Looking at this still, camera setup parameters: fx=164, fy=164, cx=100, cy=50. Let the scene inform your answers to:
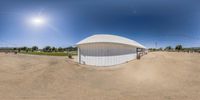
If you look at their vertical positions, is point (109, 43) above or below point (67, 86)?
above

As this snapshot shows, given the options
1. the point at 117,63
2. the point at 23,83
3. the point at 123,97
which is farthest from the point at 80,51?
the point at 123,97

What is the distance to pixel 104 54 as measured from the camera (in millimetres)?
24344

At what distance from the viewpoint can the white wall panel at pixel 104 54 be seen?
955 inches

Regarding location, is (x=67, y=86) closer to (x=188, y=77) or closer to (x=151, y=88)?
(x=151, y=88)

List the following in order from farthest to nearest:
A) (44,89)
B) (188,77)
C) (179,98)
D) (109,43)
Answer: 1. (109,43)
2. (188,77)
3. (44,89)
4. (179,98)

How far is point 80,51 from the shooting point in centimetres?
2811

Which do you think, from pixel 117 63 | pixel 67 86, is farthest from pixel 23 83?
pixel 117 63

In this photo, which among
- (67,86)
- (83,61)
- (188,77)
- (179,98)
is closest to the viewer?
(179,98)

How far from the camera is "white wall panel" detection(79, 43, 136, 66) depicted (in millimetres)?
24266

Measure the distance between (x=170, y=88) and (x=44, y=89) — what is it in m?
8.97

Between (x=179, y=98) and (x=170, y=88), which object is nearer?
(x=179, y=98)

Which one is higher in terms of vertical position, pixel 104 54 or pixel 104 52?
pixel 104 52

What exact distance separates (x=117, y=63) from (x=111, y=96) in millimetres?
15121

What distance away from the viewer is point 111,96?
32.1 feet
